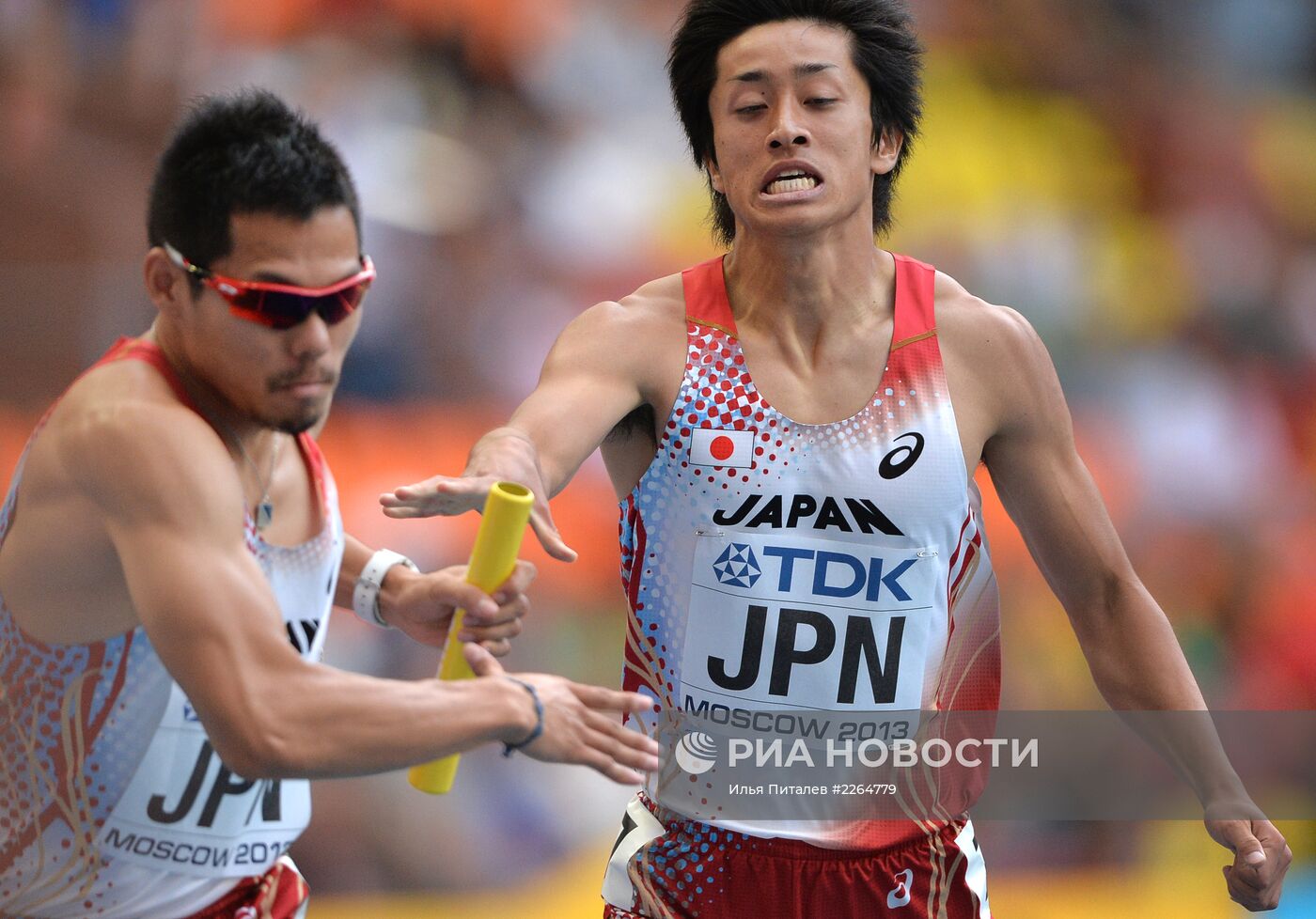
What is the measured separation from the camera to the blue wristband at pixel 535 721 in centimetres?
246

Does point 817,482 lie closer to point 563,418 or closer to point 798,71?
point 563,418

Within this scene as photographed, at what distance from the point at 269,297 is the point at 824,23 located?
155cm

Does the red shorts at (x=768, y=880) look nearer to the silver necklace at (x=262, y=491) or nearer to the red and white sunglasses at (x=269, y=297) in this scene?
the silver necklace at (x=262, y=491)

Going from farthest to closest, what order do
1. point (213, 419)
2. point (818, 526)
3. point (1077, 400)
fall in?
point (1077, 400) < point (818, 526) < point (213, 419)

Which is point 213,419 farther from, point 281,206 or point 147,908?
point 147,908

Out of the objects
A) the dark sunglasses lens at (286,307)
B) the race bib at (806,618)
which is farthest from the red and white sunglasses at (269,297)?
the race bib at (806,618)

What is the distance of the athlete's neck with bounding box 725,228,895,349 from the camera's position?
3379 millimetres

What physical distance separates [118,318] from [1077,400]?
4.26 m

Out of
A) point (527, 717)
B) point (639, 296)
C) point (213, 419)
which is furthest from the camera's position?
point (639, 296)

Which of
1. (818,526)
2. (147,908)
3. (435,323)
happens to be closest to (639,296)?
(818,526)

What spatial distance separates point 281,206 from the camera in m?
2.53

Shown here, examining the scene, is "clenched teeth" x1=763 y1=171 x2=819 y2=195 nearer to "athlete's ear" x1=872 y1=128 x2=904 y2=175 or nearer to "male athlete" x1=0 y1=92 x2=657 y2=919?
"athlete's ear" x1=872 y1=128 x2=904 y2=175

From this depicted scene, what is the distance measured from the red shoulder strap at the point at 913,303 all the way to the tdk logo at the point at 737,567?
1.85 feet

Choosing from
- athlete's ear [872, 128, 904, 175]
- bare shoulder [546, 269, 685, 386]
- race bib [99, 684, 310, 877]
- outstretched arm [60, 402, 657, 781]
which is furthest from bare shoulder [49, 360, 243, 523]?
athlete's ear [872, 128, 904, 175]
